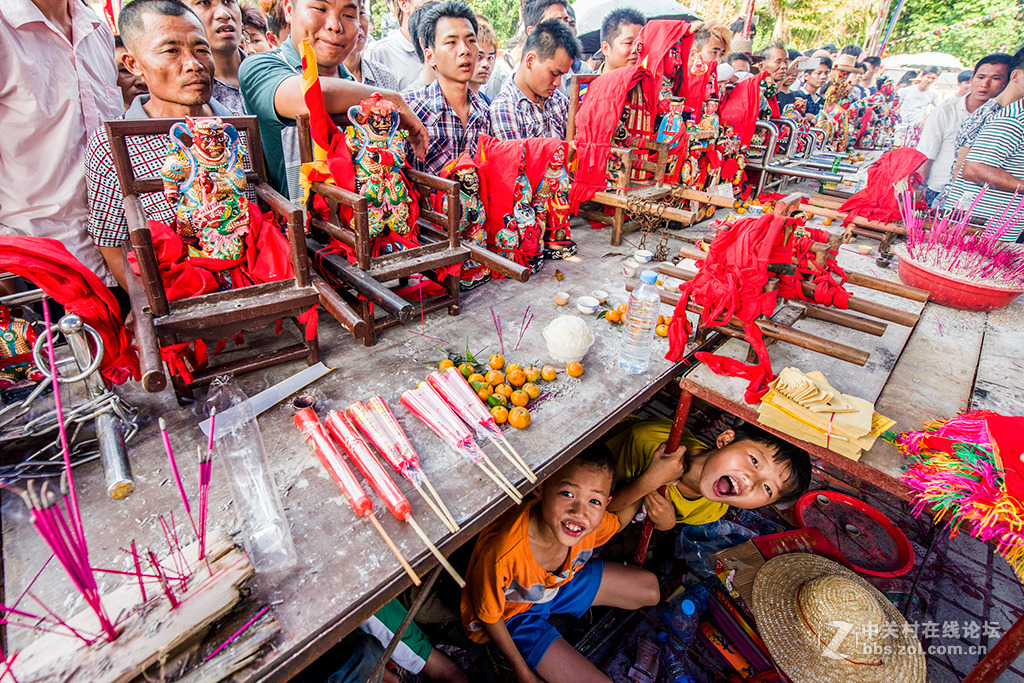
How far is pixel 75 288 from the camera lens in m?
1.82

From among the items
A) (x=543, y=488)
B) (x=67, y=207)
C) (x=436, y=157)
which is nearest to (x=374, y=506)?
(x=543, y=488)

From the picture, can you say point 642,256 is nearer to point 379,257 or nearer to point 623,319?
point 623,319

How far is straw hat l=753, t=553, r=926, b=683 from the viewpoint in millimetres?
2257

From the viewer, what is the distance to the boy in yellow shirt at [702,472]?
249 centimetres

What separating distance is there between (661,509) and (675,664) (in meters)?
0.85

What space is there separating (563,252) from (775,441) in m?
2.21

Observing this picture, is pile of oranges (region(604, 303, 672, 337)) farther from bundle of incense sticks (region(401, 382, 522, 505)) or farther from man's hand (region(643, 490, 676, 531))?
bundle of incense sticks (region(401, 382, 522, 505))

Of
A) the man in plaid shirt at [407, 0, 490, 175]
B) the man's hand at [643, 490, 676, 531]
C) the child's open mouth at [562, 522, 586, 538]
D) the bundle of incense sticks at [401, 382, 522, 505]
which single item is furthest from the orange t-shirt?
the man in plaid shirt at [407, 0, 490, 175]

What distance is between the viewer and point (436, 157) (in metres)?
3.48

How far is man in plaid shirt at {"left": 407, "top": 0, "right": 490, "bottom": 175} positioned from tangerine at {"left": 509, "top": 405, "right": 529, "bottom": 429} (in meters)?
2.09

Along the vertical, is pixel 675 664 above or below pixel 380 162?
below

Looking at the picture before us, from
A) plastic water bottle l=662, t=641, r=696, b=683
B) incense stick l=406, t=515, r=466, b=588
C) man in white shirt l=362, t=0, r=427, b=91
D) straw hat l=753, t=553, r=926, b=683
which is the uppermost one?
man in white shirt l=362, t=0, r=427, b=91

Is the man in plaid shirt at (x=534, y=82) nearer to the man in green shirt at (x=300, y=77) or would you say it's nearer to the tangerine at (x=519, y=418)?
the man in green shirt at (x=300, y=77)

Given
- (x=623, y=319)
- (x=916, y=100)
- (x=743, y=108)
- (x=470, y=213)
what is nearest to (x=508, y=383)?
(x=623, y=319)
